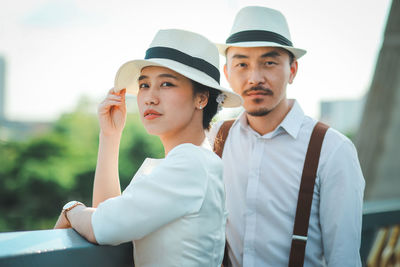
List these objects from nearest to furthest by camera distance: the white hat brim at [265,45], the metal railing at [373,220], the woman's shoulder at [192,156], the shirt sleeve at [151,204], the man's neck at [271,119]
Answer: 1. the shirt sleeve at [151,204]
2. the woman's shoulder at [192,156]
3. the white hat brim at [265,45]
4. the man's neck at [271,119]
5. the metal railing at [373,220]

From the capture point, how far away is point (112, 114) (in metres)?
1.70

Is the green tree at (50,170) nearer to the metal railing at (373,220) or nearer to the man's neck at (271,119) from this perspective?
the metal railing at (373,220)

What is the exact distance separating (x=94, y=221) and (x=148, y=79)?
59cm

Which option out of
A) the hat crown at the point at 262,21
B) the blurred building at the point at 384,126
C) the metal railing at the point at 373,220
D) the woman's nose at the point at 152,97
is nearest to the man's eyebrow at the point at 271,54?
the hat crown at the point at 262,21

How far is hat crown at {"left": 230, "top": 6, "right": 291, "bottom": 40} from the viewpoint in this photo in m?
2.02

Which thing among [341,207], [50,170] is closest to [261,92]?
[341,207]

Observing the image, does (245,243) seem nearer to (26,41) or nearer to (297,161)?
(297,161)

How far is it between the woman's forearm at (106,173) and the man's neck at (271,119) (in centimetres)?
76

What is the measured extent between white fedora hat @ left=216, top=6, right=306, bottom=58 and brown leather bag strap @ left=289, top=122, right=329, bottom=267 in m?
0.51

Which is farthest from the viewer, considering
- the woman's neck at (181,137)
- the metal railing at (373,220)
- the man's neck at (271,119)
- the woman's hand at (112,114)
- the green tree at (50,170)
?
the green tree at (50,170)

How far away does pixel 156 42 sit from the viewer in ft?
4.95

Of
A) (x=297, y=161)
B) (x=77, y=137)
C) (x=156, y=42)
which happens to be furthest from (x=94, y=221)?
(x=77, y=137)

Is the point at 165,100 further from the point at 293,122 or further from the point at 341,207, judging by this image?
the point at 341,207

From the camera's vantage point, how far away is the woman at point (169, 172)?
1187 mm
